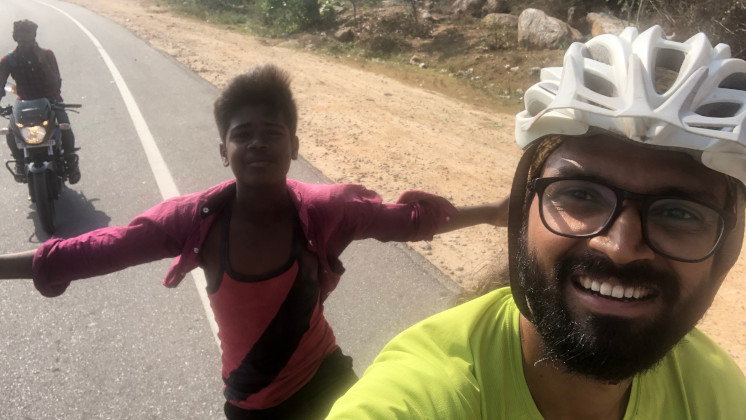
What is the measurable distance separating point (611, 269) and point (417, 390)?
1.87 feet

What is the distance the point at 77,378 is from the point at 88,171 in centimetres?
407

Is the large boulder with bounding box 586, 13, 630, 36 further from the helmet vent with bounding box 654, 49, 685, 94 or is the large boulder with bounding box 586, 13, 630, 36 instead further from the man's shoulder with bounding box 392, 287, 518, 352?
the man's shoulder with bounding box 392, 287, 518, 352

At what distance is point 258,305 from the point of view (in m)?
2.10

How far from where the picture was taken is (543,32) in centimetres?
1296

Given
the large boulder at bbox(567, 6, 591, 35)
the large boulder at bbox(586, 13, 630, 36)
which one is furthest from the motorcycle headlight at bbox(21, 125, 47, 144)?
the large boulder at bbox(567, 6, 591, 35)

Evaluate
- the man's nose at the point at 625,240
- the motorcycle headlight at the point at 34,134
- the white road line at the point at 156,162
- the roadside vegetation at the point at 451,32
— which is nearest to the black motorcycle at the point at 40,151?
the motorcycle headlight at the point at 34,134

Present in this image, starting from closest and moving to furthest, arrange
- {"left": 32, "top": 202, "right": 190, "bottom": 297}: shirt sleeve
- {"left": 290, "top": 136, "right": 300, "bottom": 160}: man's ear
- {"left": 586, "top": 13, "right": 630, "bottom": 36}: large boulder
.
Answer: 1. {"left": 32, "top": 202, "right": 190, "bottom": 297}: shirt sleeve
2. {"left": 290, "top": 136, "right": 300, "bottom": 160}: man's ear
3. {"left": 586, "top": 13, "right": 630, "bottom": 36}: large boulder

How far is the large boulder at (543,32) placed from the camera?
12789 mm

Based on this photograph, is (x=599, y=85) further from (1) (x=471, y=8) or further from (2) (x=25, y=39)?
(1) (x=471, y=8)

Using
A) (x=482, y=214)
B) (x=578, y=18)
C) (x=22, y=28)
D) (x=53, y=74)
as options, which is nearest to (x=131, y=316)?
(x=482, y=214)

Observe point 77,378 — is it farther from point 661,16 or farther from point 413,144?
point 661,16

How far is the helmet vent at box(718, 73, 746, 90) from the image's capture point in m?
1.63

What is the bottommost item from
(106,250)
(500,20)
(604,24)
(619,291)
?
(500,20)

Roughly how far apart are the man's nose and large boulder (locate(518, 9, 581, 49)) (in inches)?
486
